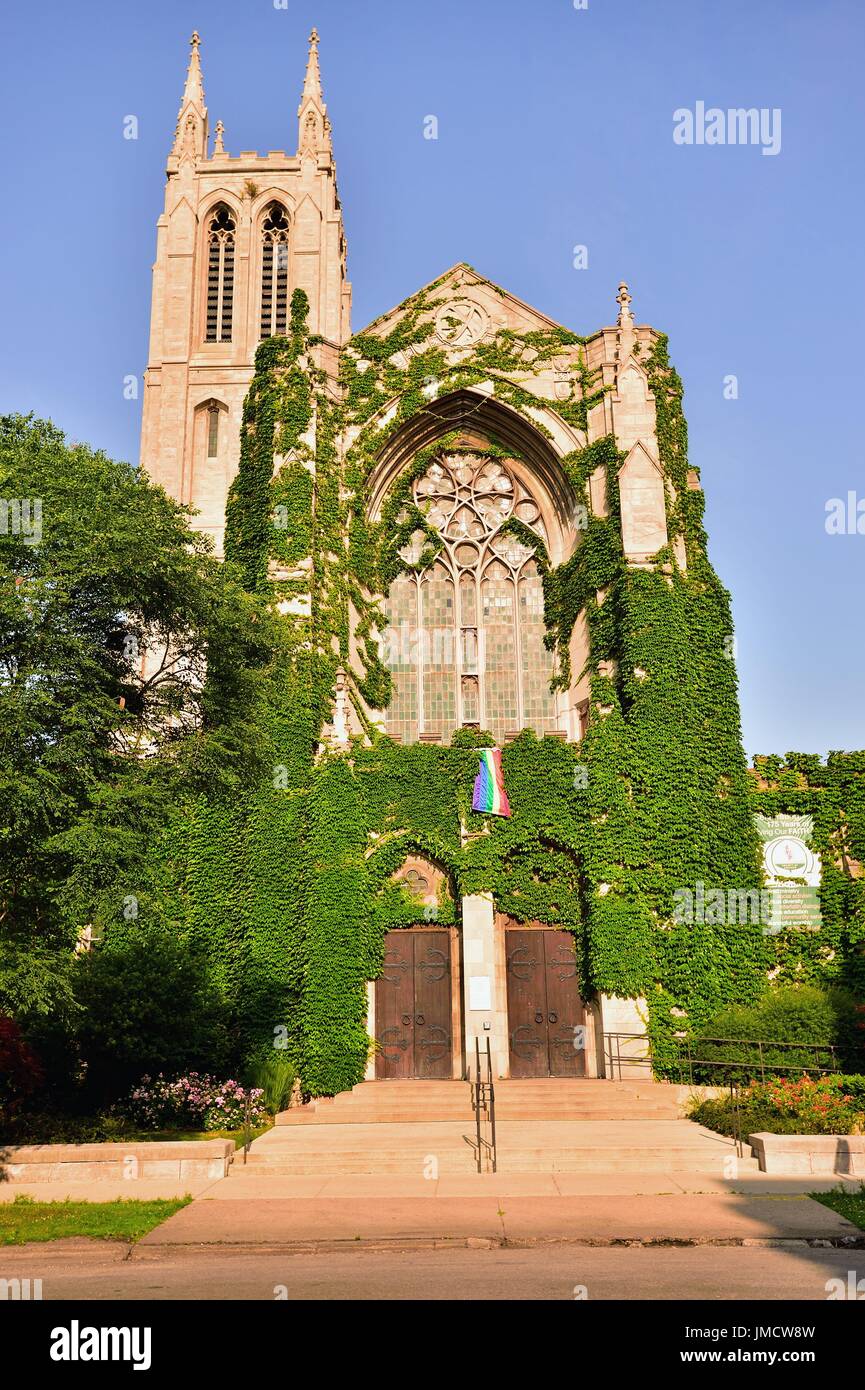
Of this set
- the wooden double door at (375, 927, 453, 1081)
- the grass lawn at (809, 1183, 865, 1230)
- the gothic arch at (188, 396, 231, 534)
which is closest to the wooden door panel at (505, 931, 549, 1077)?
the wooden double door at (375, 927, 453, 1081)

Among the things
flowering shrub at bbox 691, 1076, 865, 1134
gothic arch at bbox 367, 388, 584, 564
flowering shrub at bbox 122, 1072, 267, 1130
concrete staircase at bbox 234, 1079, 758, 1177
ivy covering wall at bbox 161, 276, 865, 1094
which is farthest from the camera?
gothic arch at bbox 367, 388, 584, 564

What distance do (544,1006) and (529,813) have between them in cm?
391

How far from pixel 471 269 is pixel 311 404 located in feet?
18.8

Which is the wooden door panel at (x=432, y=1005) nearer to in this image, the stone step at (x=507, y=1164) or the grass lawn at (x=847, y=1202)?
the stone step at (x=507, y=1164)

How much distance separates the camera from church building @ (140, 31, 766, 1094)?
2247 centimetres

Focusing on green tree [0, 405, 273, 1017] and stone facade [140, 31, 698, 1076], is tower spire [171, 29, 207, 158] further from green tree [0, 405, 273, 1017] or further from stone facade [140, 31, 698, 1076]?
green tree [0, 405, 273, 1017]

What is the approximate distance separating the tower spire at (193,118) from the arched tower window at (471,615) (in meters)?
24.0

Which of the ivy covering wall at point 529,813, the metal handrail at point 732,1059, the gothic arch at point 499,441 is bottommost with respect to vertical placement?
the metal handrail at point 732,1059

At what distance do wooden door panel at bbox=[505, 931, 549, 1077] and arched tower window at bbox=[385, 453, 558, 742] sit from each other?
210 inches

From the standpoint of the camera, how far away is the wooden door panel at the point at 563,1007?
22891 millimetres

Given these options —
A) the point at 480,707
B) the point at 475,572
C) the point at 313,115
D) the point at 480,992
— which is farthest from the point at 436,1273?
the point at 313,115

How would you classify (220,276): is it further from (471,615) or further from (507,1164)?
(507,1164)

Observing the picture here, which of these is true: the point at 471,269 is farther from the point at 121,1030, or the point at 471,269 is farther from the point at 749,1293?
the point at 749,1293

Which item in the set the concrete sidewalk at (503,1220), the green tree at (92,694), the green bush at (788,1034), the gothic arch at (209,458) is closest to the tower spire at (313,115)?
the gothic arch at (209,458)
